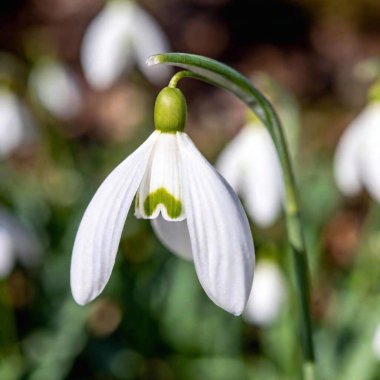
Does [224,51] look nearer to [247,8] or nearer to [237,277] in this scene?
[247,8]

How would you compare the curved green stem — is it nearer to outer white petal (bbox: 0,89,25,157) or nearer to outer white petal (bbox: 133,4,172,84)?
outer white petal (bbox: 0,89,25,157)

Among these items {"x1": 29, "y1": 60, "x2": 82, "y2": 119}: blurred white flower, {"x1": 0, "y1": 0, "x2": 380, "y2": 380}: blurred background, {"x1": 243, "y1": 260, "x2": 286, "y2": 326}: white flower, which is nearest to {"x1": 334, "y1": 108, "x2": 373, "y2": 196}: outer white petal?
{"x1": 0, "y1": 0, "x2": 380, "y2": 380}: blurred background

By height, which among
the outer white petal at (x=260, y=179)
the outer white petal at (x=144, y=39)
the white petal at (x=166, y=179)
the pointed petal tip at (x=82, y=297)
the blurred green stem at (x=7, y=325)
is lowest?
the blurred green stem at (x=7, y=325)

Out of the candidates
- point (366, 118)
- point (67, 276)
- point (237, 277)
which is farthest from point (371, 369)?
point (237, 277)

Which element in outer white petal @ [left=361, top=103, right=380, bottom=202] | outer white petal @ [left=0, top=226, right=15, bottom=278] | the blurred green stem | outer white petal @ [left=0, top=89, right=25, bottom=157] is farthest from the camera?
outer white petal @ [left=0, top=89, right=25, bottom=157]

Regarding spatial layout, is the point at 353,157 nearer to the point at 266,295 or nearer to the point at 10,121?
the point at 266,295

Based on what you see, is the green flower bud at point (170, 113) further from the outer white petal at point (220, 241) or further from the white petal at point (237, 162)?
the white petal at point (237, 162)

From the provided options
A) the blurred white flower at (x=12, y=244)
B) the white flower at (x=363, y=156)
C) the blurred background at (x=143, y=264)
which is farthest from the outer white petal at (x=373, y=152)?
the blurred white flower at (x=12, y=244)
